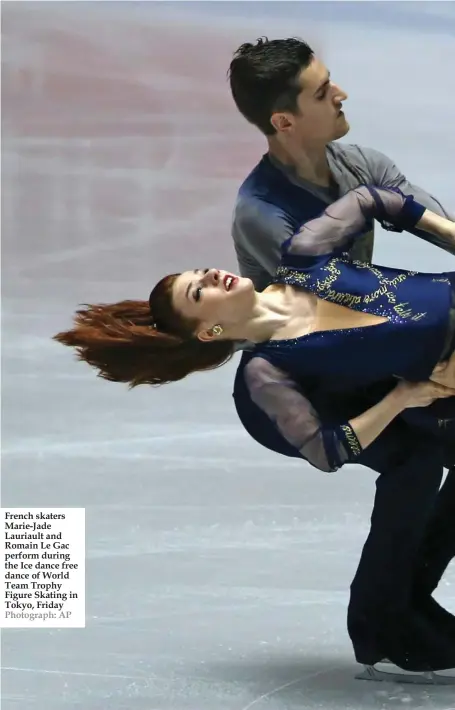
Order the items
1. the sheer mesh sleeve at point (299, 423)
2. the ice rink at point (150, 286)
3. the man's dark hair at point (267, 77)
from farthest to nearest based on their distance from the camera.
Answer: the ice rink at point (150, 286) → the man's dark hair at point (267, 77) → the sheer mesh sleeve at point (299, 423)

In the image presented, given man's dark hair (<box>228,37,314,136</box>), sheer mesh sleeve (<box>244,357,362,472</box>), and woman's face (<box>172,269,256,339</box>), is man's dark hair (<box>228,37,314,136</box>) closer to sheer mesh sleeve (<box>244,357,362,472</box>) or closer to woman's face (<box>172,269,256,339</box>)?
woman's face (<box>172,269,256,339</box>)

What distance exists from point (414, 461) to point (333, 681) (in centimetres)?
47

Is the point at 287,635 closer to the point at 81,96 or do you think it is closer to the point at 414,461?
the point at 414,461

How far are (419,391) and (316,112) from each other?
2.00ft

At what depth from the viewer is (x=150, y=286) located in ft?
7.62

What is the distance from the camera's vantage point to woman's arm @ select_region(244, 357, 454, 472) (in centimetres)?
206

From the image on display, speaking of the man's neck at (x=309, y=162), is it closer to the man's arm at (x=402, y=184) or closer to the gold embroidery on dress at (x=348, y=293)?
the man's arm at (x=402, y=184)

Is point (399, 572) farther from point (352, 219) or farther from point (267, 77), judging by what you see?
point (267, 77)

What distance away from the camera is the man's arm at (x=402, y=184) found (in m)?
2.17

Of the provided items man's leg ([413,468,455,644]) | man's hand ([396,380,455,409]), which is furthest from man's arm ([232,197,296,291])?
man's leg ([413,468,455,644])

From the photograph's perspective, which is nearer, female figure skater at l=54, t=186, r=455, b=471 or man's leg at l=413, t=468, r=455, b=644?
female figure skater at l=54, t=186, r=455, b=471
